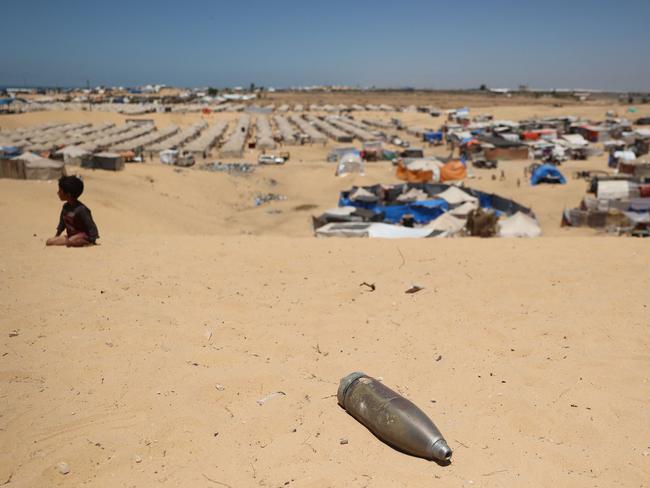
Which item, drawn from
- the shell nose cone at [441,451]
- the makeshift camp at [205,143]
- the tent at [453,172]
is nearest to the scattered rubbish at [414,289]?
the shell nose cone at [441,451]

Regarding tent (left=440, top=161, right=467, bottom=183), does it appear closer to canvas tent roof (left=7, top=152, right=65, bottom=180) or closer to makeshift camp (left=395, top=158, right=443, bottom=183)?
makeshift camp (left=395, top=158, right=443, bottom=183)

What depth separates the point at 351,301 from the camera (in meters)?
5.68

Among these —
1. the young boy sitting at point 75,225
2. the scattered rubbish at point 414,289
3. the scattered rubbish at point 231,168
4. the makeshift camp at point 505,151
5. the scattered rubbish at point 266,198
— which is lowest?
the scattered rubbish at point 266,198

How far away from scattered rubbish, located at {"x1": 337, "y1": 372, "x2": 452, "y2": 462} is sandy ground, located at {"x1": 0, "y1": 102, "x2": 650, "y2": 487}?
8cm

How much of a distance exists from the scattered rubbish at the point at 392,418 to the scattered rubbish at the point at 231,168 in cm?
2612

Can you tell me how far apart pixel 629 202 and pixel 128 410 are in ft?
61.2

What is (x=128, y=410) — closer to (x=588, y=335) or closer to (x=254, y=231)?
(x=588, y=335)

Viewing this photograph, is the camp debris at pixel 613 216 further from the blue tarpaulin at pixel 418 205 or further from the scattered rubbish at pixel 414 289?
the scattered rubbish at pixel 414 289

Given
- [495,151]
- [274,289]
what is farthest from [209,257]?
[495,151]

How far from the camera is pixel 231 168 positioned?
29.8m

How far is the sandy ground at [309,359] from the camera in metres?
2.96

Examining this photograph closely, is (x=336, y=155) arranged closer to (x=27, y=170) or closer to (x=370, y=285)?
(x=27, y=170)

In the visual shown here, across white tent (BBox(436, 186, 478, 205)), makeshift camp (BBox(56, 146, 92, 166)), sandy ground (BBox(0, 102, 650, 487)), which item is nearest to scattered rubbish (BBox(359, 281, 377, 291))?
sandy ground (BBox(0, 102, 650, 487))

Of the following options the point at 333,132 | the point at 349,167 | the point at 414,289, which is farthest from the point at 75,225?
the point at 333,132
